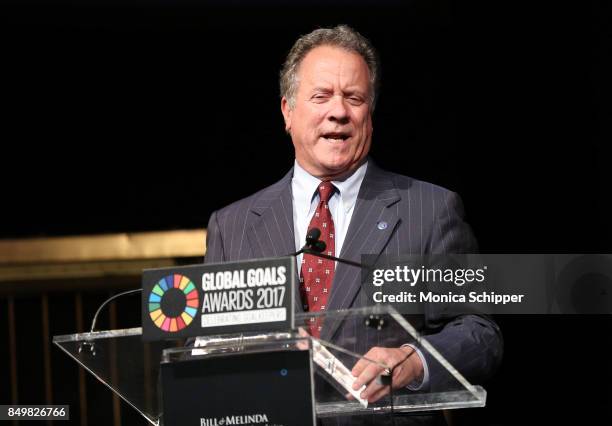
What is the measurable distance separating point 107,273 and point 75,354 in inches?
78.5

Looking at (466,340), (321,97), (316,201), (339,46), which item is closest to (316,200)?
(316,201)

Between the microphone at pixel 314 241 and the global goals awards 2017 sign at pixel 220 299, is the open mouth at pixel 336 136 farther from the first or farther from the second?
the global goals awards 2017 sign at pixel 220 299

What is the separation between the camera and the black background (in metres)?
3.71

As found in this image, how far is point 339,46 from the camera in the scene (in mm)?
2855

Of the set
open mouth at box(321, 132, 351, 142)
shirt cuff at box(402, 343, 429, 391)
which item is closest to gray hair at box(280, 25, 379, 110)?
open mouth at box(321, 132, 351, 142)

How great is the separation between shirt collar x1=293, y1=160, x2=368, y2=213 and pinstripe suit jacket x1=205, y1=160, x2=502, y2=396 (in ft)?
0.08

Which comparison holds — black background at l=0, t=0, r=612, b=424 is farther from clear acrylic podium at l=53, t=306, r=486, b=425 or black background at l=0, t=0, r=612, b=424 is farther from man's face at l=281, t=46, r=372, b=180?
clear acrylic podium at l=53, t=306, r=486, b=425

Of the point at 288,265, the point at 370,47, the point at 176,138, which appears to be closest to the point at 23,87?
the point at 176,138

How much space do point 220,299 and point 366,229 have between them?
73cm

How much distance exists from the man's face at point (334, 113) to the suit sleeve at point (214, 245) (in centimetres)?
29

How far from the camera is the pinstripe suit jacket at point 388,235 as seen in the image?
2.38 m

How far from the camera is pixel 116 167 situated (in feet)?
13.9

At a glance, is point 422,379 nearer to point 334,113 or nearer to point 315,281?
point 315,281

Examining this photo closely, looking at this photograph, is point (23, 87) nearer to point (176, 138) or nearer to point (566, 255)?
point (176, 138)
